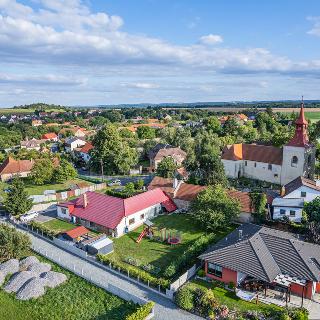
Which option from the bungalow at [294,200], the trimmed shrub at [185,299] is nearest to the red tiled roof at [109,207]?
the trimmed shrub at [185,299]

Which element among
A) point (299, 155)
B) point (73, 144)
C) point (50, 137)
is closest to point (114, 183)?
point (299, 155)

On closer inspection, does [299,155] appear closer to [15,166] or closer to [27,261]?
[27,261]

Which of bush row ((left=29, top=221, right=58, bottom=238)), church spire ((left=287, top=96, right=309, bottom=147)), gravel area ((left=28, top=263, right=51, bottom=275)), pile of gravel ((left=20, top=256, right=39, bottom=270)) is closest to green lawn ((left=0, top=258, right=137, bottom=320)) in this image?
gravel area ((left=28, top=263, right=51, bottom=275))

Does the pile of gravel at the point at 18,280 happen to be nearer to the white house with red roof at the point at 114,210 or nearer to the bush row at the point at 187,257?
the white house with red roof at the point at 114,210

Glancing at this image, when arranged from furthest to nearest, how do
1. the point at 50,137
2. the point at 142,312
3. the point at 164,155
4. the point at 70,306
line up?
the point at 50,137, the point at 164,155, the point at 70,306, the point at 142,312

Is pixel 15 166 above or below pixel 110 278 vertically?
above

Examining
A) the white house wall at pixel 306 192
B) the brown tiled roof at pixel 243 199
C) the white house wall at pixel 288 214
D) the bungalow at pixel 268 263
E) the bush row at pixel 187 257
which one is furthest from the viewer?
the white house wall at pixel 306 192
